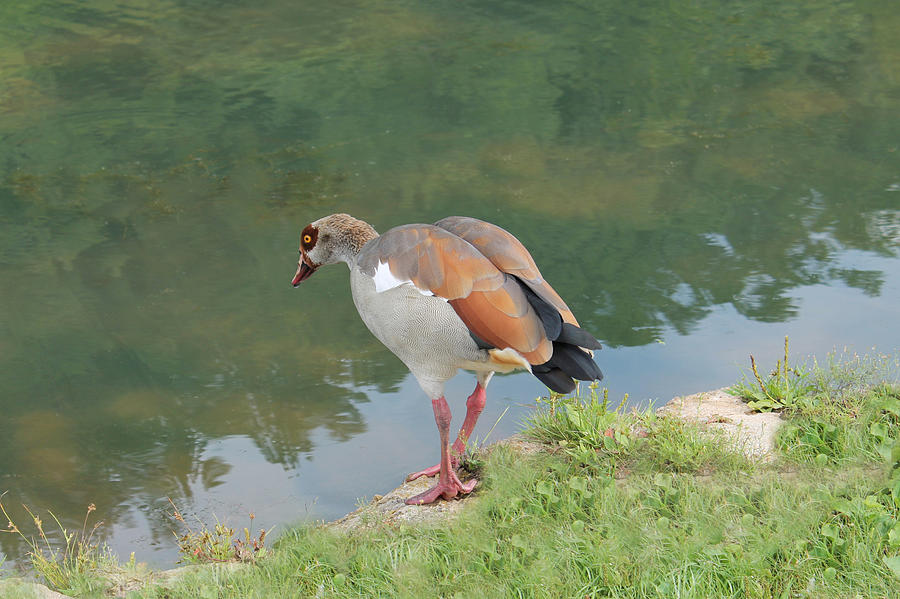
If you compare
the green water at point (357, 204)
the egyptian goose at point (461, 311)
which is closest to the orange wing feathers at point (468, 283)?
the egyptian goose at point (461, 311)

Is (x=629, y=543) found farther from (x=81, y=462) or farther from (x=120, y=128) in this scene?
(x=120, y=128)

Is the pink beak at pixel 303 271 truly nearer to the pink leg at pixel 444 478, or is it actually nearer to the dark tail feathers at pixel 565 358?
the pink leg at pixel 444 478

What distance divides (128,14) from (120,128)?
4.83 m

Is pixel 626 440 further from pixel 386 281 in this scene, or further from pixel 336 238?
pixel 336 238

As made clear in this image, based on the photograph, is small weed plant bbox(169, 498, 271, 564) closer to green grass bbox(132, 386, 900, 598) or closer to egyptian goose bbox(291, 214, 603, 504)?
green grass bbox(132, 386, 900, 598)

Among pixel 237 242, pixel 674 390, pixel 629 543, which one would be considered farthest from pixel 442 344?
pixel 237 242

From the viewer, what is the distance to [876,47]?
1188 centimetres

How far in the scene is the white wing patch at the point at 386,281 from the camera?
388 cm

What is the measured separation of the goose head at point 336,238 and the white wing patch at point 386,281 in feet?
1.39

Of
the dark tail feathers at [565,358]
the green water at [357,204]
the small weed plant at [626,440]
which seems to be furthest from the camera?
the green water at [357,204]

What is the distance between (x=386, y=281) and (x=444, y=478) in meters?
0.90

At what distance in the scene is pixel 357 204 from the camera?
840cm

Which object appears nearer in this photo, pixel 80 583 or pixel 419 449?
pixel 80 583

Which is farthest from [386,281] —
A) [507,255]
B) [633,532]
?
[633,532]
